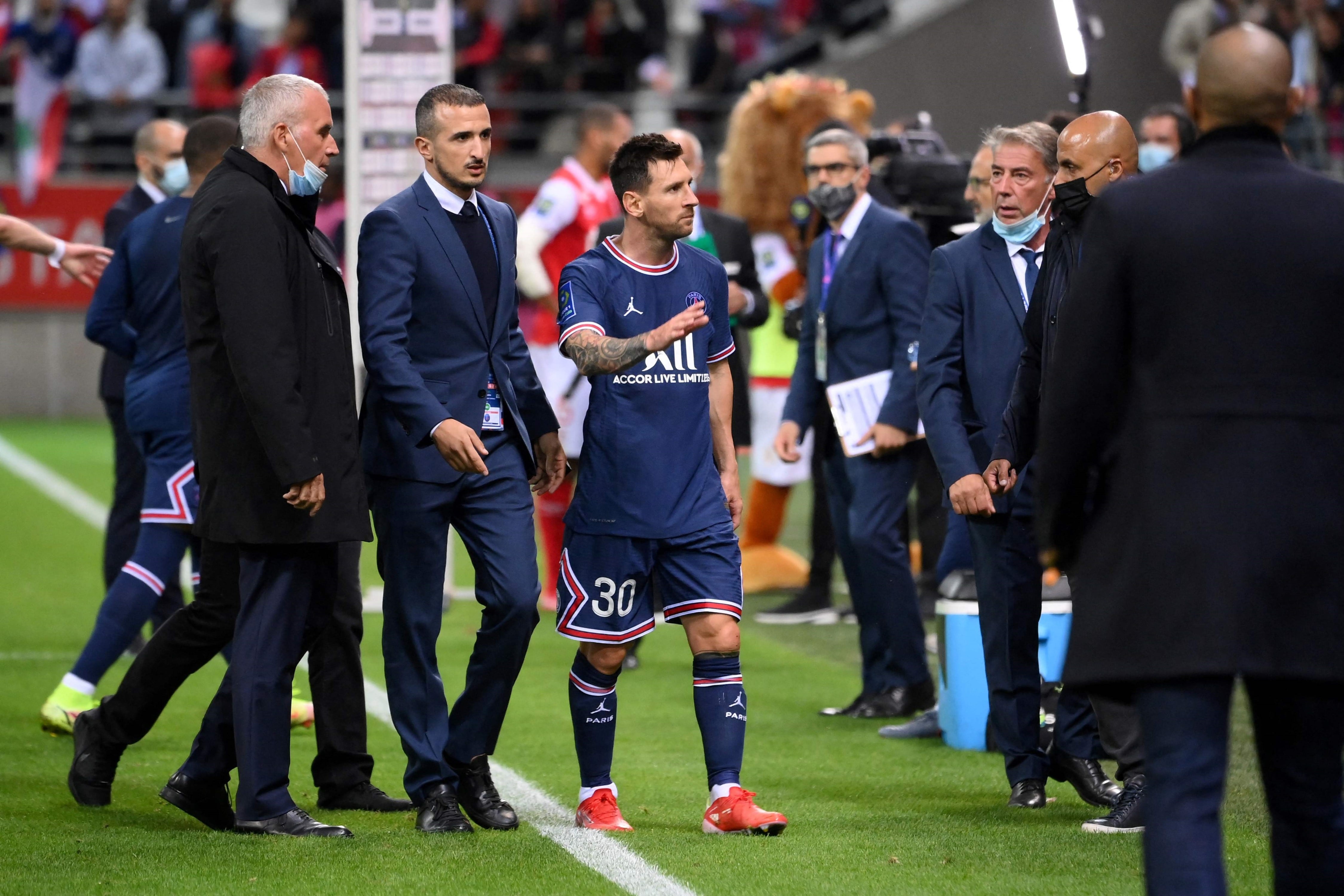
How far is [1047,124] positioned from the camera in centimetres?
636

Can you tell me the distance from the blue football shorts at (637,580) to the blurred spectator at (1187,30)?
8.25m

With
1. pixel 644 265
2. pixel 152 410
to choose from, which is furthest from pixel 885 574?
pixel 152 410

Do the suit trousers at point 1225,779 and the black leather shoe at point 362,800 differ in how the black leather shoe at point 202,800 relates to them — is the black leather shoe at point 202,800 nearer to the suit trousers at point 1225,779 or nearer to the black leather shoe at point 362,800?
the black leather shoe at point 362,800

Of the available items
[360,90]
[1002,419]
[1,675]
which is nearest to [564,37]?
[360,90]

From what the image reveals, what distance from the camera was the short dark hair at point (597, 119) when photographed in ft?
31.7

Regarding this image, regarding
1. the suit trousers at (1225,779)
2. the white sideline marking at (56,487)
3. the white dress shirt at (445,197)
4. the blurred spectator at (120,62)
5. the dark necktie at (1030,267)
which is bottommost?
the white sideline marking at (56,487)

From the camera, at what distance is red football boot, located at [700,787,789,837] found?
17.2ft

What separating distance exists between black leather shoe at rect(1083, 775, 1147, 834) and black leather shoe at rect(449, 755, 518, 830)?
1645 mm

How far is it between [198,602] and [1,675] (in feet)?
10.8

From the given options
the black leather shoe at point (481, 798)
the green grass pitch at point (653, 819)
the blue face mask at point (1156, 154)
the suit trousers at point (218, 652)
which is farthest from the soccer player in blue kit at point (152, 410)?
the blue face mask at point (1156, 154)

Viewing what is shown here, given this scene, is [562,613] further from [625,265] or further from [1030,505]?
[1030,505]

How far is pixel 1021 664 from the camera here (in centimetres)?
575

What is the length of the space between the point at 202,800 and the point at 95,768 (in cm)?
52

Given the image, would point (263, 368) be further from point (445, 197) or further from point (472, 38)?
point (472, 38)
